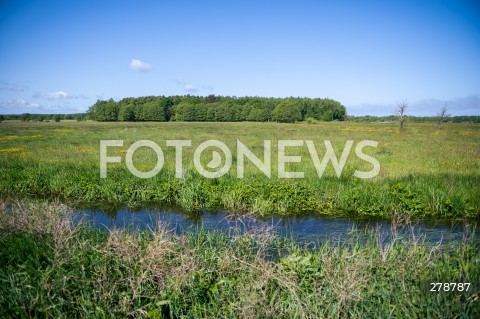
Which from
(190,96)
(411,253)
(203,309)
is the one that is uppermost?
(190,96)

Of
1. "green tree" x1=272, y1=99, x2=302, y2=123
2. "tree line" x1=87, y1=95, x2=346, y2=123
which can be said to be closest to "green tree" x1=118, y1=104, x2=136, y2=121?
"tree line" x1=87, y1=95, x2=346, y2=123

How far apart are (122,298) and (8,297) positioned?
1744 mm

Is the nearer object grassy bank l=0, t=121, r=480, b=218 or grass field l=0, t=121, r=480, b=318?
grass field l=0, t=121, r=480, b=318

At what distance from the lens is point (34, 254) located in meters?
5.88

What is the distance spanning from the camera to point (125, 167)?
15977 mm

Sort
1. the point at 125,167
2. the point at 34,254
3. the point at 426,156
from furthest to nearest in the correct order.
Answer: the point at 426,156 < the point at 125,167 < the point at 34,254

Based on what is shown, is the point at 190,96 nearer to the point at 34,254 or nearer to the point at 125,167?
the point at 125,167

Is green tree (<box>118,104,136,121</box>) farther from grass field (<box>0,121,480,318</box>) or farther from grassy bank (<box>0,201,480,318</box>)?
grassy bank (<box>0,201,480,318</box>)

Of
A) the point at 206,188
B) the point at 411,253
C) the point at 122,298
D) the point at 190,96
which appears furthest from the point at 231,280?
the point at 190,96

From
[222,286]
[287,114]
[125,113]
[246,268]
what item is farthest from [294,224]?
[125,113]

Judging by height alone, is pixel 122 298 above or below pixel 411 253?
below

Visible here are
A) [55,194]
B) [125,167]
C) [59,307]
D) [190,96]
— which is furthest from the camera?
[190,96]

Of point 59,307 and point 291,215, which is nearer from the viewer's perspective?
point 59,307

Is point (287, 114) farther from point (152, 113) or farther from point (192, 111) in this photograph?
point (152, 113)
